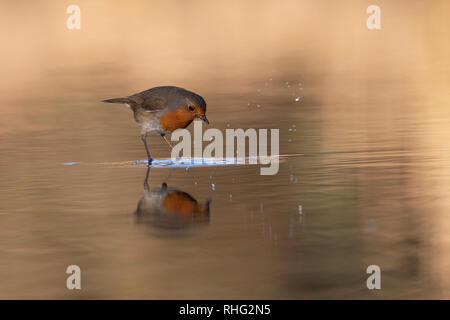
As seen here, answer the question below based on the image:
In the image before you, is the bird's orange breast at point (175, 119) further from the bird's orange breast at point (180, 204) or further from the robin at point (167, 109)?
the bird's orange breast at point (180, 204)

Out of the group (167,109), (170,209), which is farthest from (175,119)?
(170,209)

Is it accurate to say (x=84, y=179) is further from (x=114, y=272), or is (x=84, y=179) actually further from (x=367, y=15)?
(x=367, y=15)

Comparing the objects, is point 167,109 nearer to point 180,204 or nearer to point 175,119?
point 175,119

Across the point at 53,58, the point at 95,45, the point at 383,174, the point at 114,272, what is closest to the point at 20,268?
the point at 114,272

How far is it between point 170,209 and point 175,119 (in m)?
3.01

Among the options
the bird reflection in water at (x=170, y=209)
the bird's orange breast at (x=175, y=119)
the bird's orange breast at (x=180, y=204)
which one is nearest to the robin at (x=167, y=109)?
the bird's orange breast at (x=175, y=119)

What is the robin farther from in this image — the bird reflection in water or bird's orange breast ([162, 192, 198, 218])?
bird's orange breast ([162, 192, 198, 218])

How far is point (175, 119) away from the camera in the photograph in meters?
12.7

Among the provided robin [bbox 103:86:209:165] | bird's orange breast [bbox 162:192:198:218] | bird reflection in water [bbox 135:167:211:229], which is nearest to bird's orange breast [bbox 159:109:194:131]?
robin [bbox 103:86:209:165]

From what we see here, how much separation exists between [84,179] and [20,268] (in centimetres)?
403

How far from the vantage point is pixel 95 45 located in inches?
1442

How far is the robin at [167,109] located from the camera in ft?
41.1

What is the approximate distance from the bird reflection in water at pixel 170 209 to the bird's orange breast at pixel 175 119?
1.84 meters

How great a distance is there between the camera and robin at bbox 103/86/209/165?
12.5 metres
